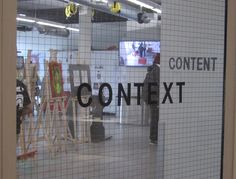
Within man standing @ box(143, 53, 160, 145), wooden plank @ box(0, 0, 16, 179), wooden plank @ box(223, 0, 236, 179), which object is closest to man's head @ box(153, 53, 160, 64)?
man standing @ box(143, 53, 160, 145)

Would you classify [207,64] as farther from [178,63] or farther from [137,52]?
[137,52]

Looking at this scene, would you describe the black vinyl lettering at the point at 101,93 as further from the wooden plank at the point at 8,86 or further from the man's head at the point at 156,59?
the wooden plank at the point at 8,86

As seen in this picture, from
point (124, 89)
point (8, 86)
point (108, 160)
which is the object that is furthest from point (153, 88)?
point (8, 86)

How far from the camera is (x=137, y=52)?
230 centimetres

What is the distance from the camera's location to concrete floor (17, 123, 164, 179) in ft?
5.06

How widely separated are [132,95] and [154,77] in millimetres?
222

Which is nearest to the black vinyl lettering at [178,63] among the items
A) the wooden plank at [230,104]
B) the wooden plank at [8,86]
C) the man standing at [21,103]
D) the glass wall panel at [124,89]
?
the glass wall panel at [124,89]

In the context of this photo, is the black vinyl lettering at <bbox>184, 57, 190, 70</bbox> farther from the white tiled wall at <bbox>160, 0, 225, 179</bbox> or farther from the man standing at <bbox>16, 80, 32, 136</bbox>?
the man standing at <bbox>16, 80, 32, 136</bbox>

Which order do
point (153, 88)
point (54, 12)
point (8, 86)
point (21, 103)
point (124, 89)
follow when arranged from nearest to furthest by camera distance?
point (8, 86) → point (21, 103) → point (54, 12) → point (124, 89) → point (153, 88)

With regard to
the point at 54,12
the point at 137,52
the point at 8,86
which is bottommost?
the point at 8,86

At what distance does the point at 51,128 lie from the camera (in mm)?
1603

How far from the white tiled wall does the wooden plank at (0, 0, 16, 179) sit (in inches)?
37.5

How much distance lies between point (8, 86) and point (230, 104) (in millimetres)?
1122

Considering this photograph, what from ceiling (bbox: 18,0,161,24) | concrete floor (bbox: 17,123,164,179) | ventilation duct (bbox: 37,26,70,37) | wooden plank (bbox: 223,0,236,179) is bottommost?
concrete floor (bbox: 17,123,164,179)
